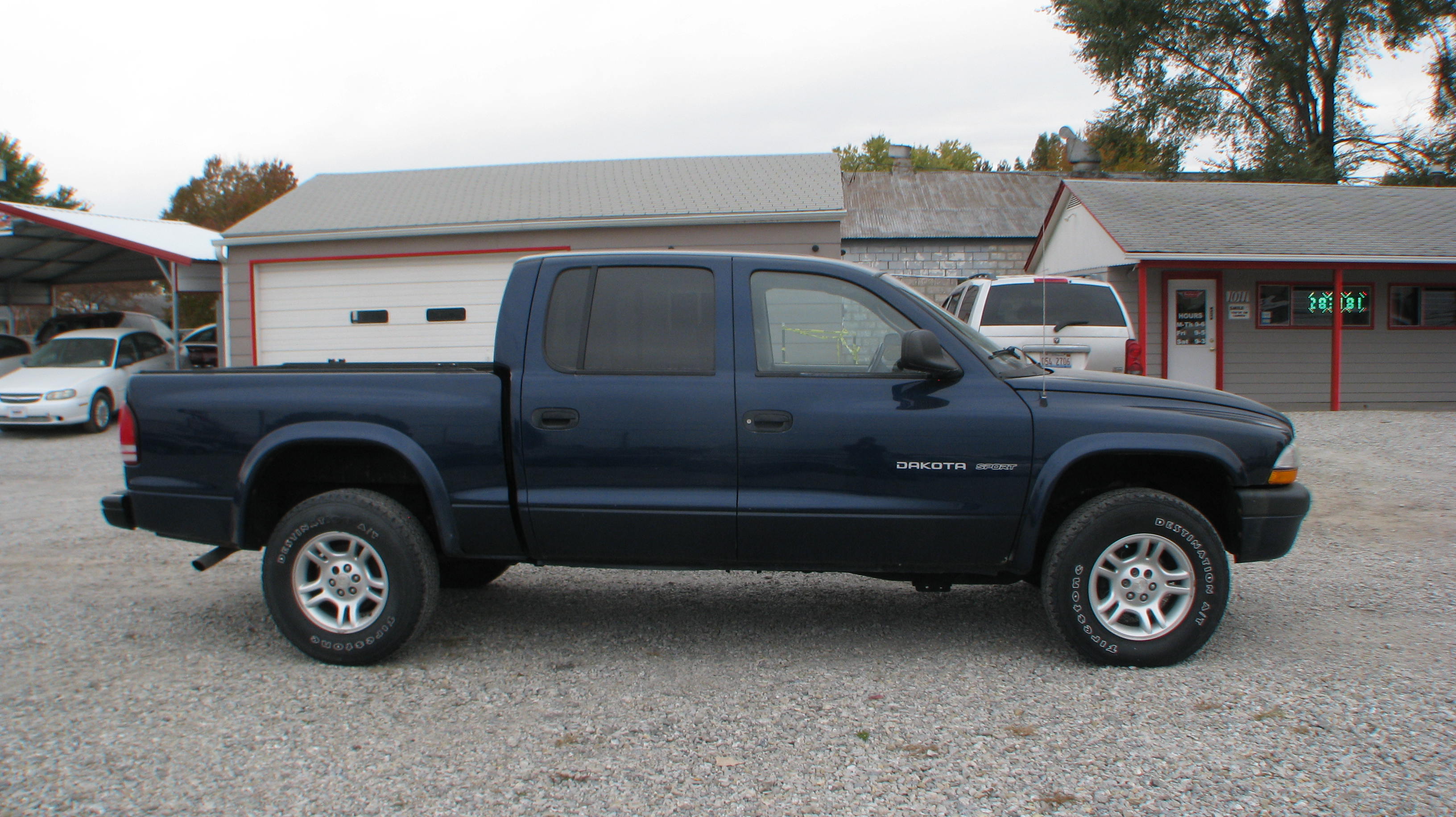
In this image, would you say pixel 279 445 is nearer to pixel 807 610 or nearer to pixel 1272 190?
pixel 807 610

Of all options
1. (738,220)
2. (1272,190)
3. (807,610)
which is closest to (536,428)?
(807,610)

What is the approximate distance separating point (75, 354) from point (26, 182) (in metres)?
41.3

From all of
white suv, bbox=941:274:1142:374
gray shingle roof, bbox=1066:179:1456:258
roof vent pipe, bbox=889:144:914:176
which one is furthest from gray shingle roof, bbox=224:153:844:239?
roof vent pipe, bbox=889:144:914:176

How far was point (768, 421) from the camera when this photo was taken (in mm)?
3961

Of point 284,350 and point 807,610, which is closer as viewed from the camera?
point 807,610

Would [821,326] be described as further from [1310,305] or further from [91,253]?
[91,253]

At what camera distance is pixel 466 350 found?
14.1 metres

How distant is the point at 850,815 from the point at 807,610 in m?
2.20

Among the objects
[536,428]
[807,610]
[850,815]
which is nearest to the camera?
[850,815]

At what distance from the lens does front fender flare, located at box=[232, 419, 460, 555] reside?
4047 millimetres

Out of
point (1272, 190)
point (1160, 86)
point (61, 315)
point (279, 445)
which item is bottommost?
point (279, 445)

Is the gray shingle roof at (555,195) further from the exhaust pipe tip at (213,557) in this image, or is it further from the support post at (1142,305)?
the exhaust pipe tip at (213,557)

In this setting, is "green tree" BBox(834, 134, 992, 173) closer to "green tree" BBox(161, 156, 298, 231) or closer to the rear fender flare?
"green tree" BBox(161, 156, 298, 231)

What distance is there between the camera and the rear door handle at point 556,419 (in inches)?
158
